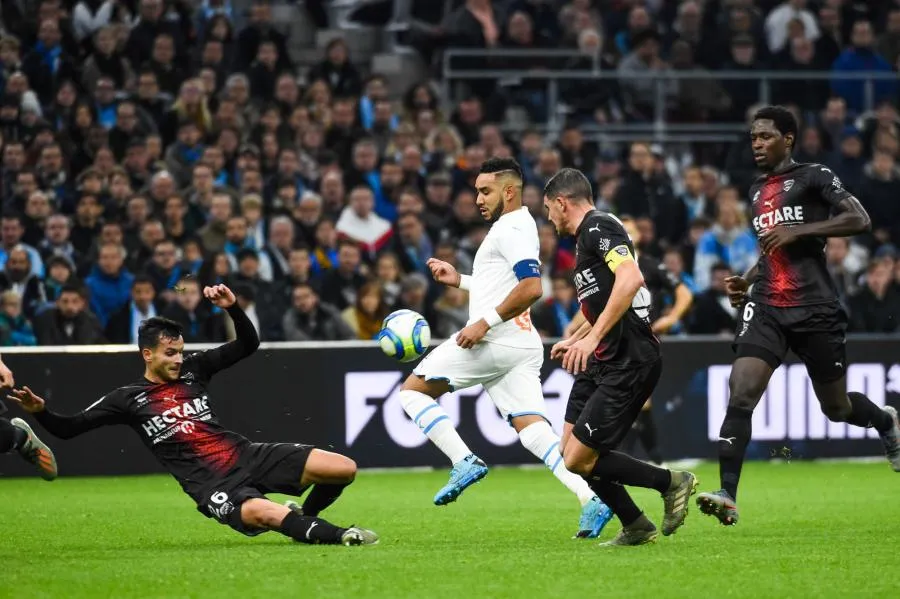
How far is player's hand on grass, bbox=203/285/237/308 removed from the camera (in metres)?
9.16

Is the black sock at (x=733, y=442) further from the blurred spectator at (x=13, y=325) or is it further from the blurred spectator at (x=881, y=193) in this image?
the blurred spectator at (x=881, y=193)

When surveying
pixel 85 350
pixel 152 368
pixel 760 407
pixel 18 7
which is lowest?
pixel 760 407

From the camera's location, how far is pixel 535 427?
1009cm

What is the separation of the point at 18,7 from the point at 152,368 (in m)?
11.7

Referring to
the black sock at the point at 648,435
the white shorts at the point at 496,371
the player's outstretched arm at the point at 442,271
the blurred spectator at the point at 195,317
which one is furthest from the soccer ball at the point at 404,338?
the blurred spectator at the point at 195,317

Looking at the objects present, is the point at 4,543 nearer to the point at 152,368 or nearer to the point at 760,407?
the point at 152,368

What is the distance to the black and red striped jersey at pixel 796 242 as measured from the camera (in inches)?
377

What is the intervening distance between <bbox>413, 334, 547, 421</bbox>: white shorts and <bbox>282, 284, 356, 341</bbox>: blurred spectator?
6017 mm

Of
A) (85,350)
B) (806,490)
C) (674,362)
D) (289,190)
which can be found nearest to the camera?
(806,490)

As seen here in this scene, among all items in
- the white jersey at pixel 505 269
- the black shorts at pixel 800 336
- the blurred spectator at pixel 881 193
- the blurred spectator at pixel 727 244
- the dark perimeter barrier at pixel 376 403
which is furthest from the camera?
the blurred spectator at pixel 881 193

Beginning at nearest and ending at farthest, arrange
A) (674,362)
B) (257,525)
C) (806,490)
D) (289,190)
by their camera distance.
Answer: (257,525) < (806,490) < (674,362) < (289,190)

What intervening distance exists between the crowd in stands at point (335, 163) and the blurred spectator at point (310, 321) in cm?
2

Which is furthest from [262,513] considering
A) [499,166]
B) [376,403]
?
[376,403]

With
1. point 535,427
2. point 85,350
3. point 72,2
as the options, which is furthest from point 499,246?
point 72,2
